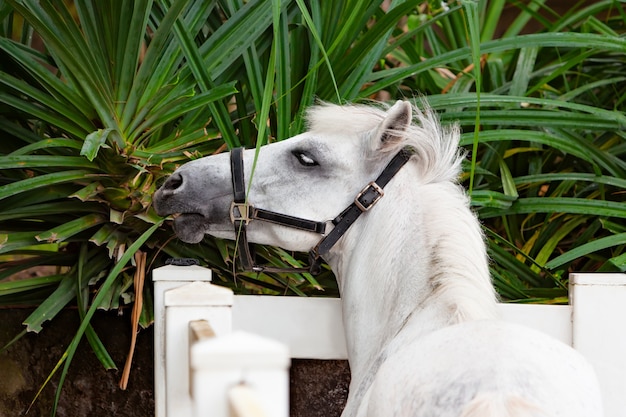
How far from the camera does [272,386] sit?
861 millimetres

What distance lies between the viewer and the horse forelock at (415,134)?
1.96 metres

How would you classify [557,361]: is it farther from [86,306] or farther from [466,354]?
[86,306]

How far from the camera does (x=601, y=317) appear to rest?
197cm

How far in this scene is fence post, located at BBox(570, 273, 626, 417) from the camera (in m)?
1.94

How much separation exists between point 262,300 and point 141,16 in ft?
2.79

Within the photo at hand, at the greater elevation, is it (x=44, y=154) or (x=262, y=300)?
(x=44, y=154)

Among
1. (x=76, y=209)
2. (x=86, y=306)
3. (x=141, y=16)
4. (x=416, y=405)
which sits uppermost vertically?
(x=141, y=16)

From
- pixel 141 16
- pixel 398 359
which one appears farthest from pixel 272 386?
pixel 141 16

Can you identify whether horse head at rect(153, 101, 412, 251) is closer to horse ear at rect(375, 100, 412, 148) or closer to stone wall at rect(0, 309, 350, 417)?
horse ear at rect(375, 100, 412, 148)

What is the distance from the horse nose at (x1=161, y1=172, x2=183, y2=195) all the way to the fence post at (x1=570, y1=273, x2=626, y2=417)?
40.0 inches

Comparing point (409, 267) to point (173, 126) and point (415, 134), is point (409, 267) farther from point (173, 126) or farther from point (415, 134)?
point (173, 126)

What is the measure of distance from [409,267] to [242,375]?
100 centimetres

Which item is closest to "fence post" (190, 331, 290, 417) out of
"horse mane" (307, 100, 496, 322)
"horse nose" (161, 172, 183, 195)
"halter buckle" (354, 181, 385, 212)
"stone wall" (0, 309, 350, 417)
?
"horse mane" (307, 100, 496, 322)

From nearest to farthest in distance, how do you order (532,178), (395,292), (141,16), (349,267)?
(395,292)
(349,267)
(141,16)
(532,178)
